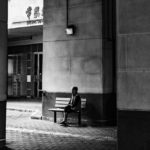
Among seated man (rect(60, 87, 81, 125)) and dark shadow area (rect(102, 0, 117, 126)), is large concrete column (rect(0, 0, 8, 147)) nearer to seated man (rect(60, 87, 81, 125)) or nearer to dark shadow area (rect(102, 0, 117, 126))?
seated man (rect(60, 87, 81, 125))

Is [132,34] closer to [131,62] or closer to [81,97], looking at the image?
[131,62]

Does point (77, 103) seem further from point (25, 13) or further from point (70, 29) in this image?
point (25, 13)

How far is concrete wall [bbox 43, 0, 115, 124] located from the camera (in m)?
12.1

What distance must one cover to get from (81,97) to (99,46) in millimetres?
2173

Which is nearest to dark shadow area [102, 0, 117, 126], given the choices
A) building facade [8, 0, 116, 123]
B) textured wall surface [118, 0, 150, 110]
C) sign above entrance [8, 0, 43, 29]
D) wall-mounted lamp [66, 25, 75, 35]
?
building facade [8, 0, 116, 123]

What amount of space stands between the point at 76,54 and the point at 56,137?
4264mm

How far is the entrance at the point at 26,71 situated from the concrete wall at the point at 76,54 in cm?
1154

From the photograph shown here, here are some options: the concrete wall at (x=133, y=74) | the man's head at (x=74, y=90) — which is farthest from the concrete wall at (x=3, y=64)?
the man's head at (x=74, y=90)

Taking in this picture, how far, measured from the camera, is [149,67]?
5770 mm

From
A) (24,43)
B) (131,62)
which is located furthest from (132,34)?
(24,43)

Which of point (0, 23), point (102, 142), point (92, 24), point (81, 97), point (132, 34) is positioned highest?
point (92, 24)

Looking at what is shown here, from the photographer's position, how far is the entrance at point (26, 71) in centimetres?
2516

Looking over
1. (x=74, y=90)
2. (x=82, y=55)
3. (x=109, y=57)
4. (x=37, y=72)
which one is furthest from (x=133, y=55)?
(x=37, y=72)

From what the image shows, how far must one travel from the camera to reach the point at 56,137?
9430mm
